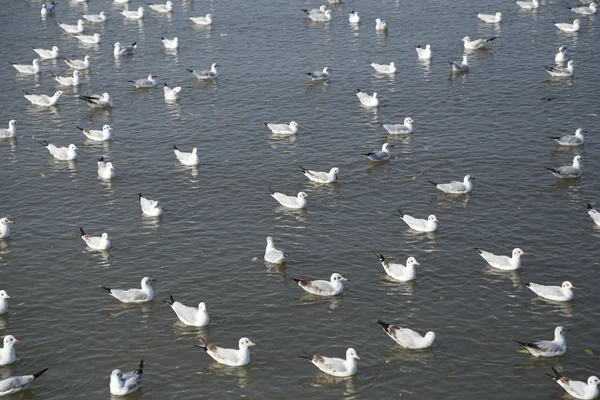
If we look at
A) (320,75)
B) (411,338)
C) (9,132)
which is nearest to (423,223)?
(411,338)

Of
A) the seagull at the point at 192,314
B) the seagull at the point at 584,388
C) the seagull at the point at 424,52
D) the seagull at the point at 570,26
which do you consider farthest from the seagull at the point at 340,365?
the seagull at the point at 570,26

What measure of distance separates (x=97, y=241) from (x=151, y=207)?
11.3 ft

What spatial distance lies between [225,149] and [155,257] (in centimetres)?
1131

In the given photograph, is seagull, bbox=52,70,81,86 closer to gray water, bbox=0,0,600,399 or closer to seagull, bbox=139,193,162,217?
gray water, bbox=0,0,600,399

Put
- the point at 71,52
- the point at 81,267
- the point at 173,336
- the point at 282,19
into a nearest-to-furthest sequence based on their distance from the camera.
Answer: the point at 173,336, the point at 81,267, the point at 71,52, the point at 282,19

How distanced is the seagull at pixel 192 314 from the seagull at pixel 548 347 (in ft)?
34.0

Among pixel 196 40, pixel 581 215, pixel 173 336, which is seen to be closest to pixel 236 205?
pixel 173 336

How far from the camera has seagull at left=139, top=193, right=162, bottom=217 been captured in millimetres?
37656

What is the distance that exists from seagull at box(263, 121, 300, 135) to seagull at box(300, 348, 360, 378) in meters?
20.5

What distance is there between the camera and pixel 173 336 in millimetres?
29578

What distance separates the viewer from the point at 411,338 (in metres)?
28.2

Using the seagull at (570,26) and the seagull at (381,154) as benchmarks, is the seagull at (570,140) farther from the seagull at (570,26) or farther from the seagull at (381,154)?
the seagull at (570,26)

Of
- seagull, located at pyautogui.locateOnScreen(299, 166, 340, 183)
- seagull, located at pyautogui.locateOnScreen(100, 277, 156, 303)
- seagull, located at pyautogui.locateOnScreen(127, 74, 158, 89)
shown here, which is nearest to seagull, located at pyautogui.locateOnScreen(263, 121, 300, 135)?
seagull, located at pyautogui.locateOnScreen(299, 166, 340, 183)

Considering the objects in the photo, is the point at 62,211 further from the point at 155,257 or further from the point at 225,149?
the point at 225,149
